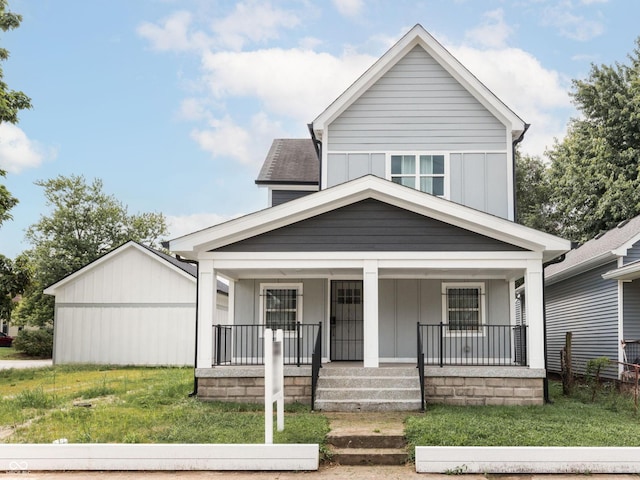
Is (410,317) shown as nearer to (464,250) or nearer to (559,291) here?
(464,250)

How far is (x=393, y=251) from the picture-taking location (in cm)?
1311

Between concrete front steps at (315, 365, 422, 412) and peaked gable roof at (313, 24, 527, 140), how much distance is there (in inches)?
237

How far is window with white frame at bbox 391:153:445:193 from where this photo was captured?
15883 millimetres

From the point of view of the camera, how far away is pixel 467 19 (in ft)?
51.1

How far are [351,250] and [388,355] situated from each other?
365 centimetres

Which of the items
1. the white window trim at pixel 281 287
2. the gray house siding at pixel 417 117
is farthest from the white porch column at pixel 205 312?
the gray house siding at pixel 417 117

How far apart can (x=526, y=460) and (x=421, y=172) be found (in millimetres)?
8694

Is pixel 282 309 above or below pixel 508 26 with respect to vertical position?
below

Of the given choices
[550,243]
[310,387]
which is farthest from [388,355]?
[550,243]

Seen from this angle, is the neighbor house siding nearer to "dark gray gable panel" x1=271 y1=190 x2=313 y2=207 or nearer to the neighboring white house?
"dark gray gable panel" x1=271 y1=190 x2=313 y2=207

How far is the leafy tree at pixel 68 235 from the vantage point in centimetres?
4325

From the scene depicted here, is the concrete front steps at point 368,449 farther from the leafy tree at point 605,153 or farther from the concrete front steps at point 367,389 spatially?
Result: the leafy tree at point 605,153

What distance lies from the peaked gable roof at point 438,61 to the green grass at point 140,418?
23.2ft

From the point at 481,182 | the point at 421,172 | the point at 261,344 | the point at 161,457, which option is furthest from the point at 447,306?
the point at 161,457
